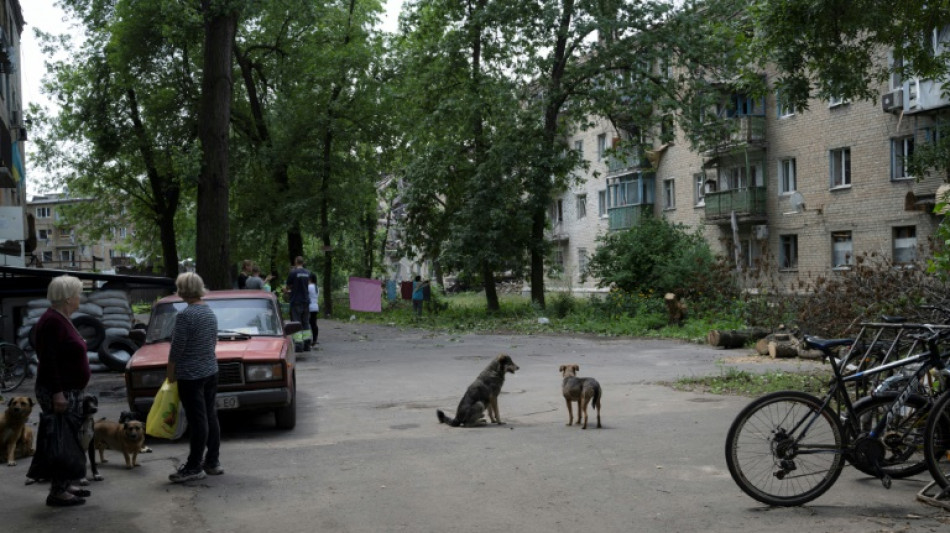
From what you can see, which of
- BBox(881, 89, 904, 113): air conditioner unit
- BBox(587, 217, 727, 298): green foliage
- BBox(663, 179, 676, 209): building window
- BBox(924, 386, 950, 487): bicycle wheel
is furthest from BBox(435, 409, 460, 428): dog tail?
BBox(663, 179, 676, 209): building window

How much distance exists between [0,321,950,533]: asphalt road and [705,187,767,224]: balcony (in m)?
26.2

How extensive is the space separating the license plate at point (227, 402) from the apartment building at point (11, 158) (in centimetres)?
1733

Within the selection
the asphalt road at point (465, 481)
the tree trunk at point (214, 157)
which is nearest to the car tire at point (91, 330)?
the tree trunk at point (214, 157)

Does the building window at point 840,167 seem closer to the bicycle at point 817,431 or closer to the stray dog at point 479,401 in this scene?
the stray dog at point 479,401

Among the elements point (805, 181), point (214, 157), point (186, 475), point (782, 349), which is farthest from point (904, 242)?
point (186, 475)

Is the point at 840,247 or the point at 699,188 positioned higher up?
the point at 699,188

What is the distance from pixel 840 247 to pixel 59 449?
31973 mm

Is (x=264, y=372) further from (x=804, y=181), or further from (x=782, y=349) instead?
(x=804, y=181)

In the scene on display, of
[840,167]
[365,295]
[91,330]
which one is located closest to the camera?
[91,330]

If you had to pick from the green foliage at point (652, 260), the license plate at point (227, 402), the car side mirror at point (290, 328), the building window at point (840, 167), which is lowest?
the license plate at point (227, 402)

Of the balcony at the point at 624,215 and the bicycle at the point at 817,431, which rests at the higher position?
the balcony at the point at 624,215

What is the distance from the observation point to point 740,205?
127 feet

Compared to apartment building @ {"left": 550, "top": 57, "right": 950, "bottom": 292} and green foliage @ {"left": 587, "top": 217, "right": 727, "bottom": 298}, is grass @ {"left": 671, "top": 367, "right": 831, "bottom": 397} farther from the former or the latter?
green foliage @ {"left": 587, "top": 217, "right": 727, "bottom": 298}

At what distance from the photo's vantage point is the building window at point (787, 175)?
36.9m
